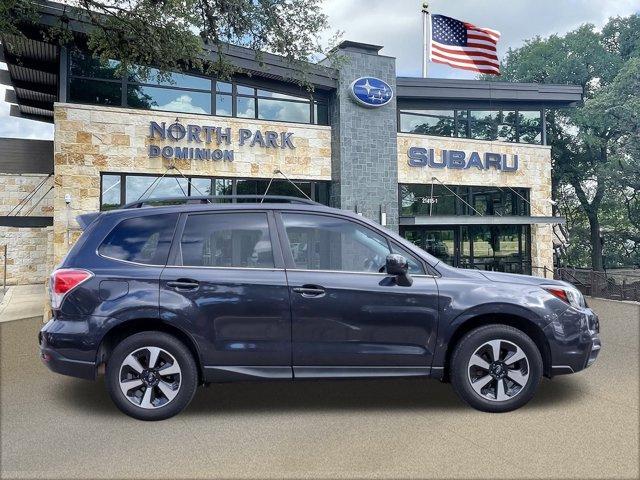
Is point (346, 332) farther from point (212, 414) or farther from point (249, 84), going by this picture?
point (249, 84)

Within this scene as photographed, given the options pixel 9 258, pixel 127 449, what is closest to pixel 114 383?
pixel 127 449

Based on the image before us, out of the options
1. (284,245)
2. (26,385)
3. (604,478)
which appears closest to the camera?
(604,478)

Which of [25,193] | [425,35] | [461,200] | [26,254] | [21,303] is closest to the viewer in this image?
[21,303]

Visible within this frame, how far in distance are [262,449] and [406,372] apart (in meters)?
1.41

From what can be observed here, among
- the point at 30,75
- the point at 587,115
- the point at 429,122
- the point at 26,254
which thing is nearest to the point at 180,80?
the point at 30,75

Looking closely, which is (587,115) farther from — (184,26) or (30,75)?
(30,75)

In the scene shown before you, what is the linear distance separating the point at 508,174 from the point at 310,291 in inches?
624

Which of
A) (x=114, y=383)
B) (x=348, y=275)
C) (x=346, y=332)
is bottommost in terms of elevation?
(x=114, y=383)

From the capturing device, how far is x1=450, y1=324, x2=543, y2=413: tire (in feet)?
Result: 14.8

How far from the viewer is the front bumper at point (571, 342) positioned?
4.61 metres

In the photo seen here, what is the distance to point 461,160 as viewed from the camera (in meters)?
17.7

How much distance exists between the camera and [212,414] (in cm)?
460

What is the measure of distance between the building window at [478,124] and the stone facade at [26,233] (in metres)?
12.9

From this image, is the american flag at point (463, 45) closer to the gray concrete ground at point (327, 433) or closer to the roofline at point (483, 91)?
the roofline at point (483, 91)
